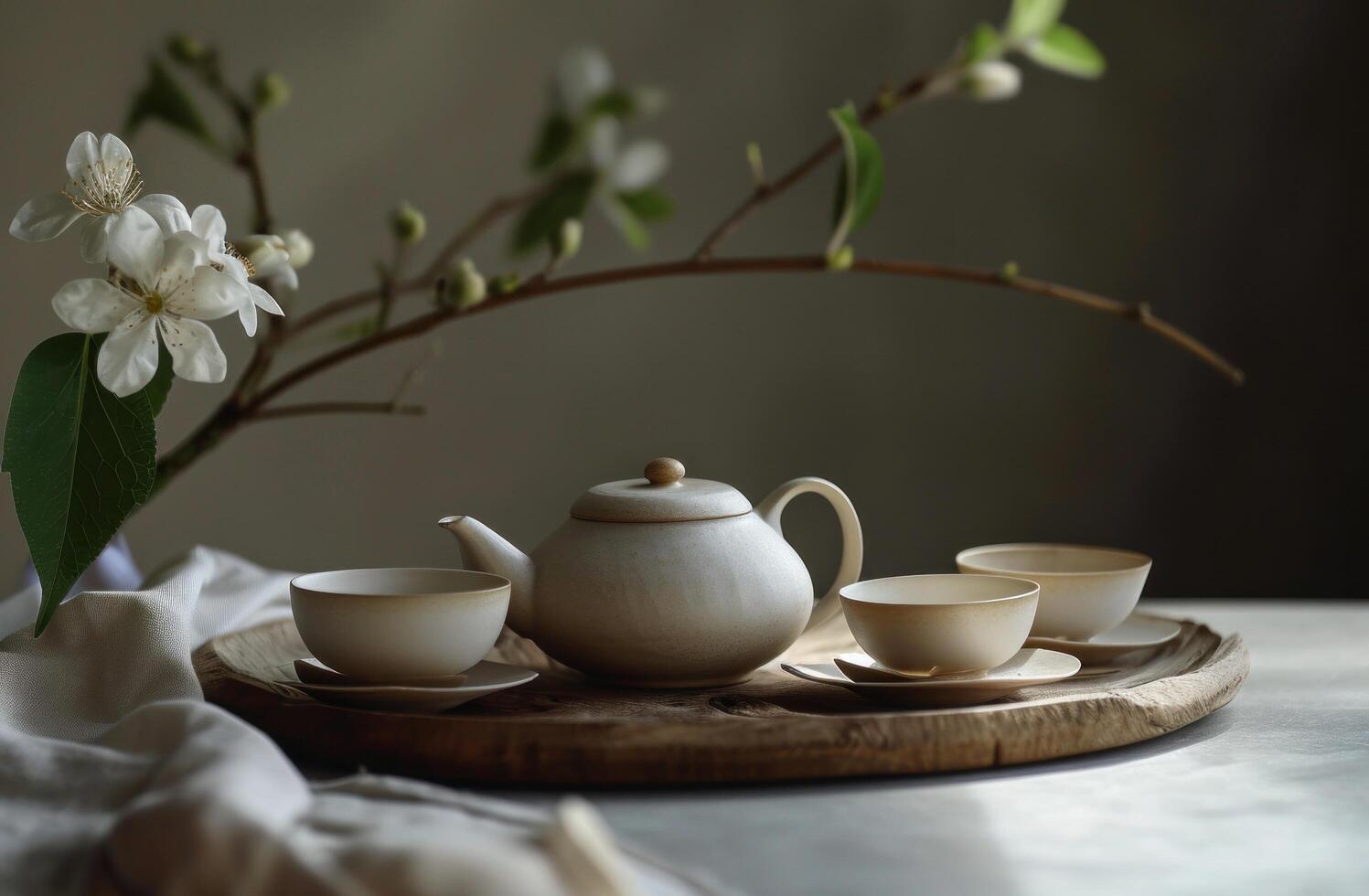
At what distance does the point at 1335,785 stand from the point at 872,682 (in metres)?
0.24

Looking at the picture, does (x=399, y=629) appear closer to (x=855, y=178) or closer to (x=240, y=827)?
(x=240, y=827)

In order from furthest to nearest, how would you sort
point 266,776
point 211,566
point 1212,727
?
1. point 211,566
2. point 1212,727
3. point 266,776

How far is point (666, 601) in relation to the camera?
2.67 ft

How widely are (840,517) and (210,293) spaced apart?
17.3 inches

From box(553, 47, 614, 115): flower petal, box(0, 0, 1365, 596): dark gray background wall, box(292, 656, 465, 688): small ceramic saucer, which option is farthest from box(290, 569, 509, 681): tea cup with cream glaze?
box(0, 0, 1365, 596): dark gray background wall

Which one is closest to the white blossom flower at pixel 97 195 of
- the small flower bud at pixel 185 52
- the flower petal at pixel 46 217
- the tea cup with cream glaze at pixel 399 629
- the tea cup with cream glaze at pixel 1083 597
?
the flower petal at pixel 46 217

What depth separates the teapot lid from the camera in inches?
33.3

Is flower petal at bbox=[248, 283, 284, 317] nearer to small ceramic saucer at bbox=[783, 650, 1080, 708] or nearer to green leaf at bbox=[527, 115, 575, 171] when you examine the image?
green leaf at bbox=[527, 115, 575, 171]

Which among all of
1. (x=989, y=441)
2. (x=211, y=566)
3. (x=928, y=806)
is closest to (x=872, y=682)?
(x=928, y=806)

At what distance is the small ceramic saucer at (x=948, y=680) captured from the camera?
75cm

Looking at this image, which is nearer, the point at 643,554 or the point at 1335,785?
the point at 1335,785

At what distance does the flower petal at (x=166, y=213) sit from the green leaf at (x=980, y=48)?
1.38 feet

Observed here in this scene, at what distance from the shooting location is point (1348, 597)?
2.30 meters

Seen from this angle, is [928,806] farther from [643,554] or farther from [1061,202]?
[1061,202]
